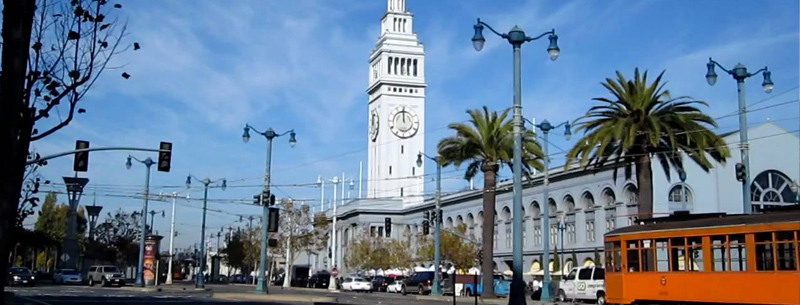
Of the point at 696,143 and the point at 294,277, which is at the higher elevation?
the point at 696,143

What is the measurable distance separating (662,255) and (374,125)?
4067 inches

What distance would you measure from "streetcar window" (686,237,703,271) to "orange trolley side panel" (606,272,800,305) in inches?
8.4

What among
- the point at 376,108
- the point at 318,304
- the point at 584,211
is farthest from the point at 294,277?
the point at 318,304

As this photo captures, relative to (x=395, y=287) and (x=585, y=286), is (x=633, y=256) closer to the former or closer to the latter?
(x=585, y=286)

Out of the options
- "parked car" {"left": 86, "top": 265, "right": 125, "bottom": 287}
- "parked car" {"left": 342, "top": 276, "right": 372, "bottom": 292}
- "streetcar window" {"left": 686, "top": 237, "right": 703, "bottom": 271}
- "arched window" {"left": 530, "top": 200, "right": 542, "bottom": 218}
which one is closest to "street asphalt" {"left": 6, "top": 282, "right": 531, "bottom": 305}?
"parked car" {"left": 86, "top": 265, "right": 125, "bottom": 287}

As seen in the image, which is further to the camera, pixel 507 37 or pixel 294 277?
pixel 294 277

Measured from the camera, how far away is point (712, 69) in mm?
30109

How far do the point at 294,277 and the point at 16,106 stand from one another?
253 feet

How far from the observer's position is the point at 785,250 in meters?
21.5

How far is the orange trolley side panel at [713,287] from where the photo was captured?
2133cm

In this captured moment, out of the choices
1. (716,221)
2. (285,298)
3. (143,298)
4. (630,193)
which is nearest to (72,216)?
(143,298)

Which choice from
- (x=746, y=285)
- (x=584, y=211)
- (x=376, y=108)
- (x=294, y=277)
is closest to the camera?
(x=746, y=285)

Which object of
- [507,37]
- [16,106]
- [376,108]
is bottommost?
[16,106]

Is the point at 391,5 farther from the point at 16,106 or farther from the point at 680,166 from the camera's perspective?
the point at 16,106
